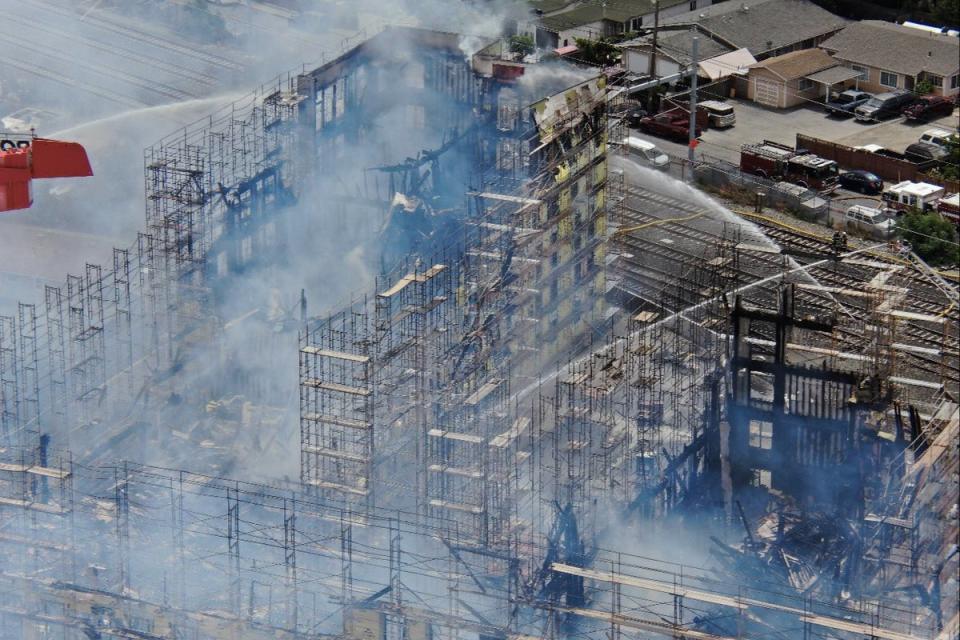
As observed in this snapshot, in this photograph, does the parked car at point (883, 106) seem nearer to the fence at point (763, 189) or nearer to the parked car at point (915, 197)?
the fence at point (763, 189)

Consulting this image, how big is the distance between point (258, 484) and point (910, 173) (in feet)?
93.1

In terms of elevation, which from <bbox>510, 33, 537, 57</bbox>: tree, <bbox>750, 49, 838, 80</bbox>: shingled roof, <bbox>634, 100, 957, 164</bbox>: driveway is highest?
<bbox>510, 33, 537, 57</bbox>: tree

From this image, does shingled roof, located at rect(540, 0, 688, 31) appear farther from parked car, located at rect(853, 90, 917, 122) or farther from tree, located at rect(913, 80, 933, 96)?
tree, located at rect(913, 80, 933, 96)

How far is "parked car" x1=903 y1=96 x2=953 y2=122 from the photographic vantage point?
77.6m

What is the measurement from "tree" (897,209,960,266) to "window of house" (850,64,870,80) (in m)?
12.2

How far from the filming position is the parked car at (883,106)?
7769 centimetres

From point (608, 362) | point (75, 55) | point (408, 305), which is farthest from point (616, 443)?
point (75, 55)

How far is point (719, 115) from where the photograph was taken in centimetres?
7656

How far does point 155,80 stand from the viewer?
7438cm

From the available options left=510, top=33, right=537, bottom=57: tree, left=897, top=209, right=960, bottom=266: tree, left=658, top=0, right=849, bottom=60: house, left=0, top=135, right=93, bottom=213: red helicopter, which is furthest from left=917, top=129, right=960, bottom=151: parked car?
left=0, top=135, right=93, bottom=213: red helicopter

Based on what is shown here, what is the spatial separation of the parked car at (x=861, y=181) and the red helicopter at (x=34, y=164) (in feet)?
82.0

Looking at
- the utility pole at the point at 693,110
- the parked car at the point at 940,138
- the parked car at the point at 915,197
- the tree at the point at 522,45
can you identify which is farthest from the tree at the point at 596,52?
the parked car at the point at 915,197

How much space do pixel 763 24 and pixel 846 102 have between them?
17.8ft

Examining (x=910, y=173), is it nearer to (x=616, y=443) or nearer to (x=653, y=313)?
(x=653, y=313)
